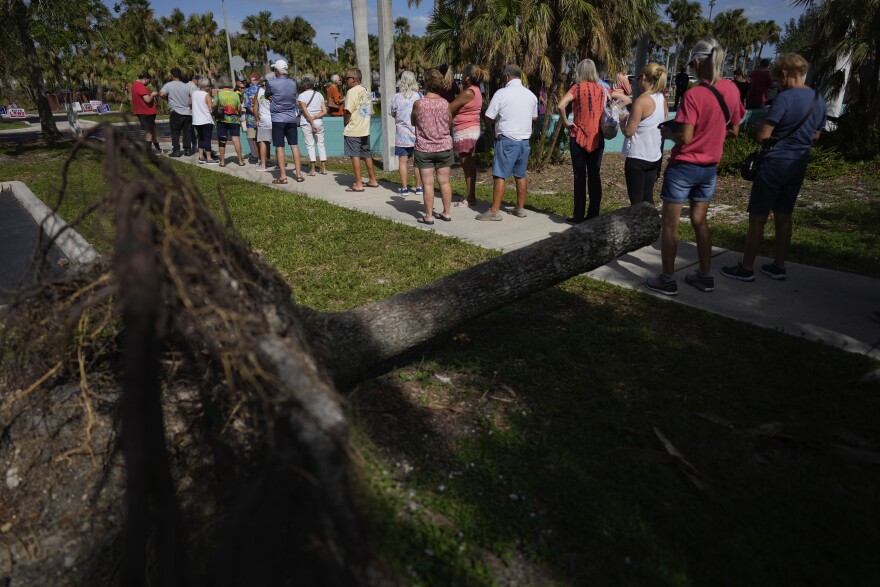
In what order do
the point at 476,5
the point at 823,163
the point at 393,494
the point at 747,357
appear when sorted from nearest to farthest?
the point at 393,494 < the point at 747,357 < the point at 823,163 < the point at 476,5

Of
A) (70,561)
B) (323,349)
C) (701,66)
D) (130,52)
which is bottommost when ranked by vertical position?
(70,561)

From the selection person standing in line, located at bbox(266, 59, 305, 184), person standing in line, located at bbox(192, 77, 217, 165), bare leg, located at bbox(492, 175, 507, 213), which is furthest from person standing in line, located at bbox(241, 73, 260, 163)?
bare leg, located at bbox(492, 175, 507, 213)

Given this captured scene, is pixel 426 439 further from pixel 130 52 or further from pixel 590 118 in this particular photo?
pixel 130 52

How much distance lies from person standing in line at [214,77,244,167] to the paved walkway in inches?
230

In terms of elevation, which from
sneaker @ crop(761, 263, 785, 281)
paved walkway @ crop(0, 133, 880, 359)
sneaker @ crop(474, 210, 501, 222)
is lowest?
paved walkway @ crop(0, 133, 880, 359)

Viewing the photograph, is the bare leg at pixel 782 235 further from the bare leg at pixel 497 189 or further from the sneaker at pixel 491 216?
the sneaker at pixel 491 216

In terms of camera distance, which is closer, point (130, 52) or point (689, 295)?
point (689, 295)

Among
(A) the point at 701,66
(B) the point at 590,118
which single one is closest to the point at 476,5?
(B) the point at 590,118

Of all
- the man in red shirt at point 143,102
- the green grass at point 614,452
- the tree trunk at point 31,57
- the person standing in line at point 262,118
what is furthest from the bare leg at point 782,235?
the tree trunk at point 31,57

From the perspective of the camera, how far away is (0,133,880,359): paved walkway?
4.21m

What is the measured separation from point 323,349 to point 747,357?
2783 millimetres

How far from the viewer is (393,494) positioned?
8.68 ft

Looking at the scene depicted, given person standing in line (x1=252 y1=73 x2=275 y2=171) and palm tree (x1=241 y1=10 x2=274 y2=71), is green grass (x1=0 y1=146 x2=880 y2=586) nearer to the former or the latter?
person standing in line (x1=252 y1=73 x2=275 y2=171)

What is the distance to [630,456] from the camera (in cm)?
290
